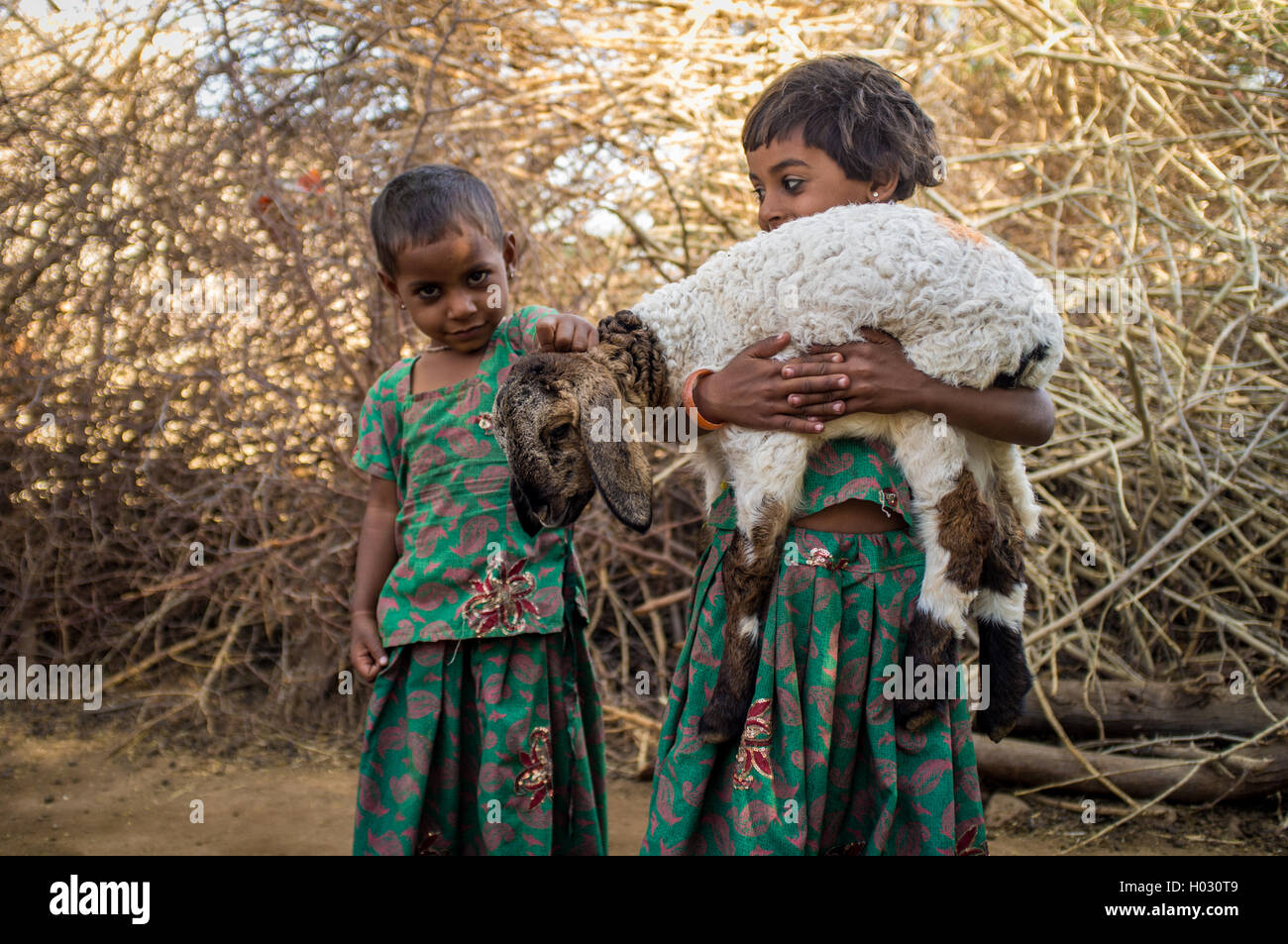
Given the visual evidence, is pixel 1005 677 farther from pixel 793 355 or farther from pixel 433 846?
pixel 433 846

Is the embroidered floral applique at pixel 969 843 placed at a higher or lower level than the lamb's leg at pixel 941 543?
lower

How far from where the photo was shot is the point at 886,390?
1570 mm

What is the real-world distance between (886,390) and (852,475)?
177 millimetres

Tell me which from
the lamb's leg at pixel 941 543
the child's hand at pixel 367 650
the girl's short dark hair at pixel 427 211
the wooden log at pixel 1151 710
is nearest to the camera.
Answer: the lamb's leg at pixel 941 543

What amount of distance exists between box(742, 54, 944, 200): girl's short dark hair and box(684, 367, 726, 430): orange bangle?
1.47ft

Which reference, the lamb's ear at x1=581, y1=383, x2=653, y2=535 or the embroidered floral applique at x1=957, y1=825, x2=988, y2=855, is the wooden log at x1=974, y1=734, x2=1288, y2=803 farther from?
the lamb's ear at x1=581, y1=383, x2=653, y2=535

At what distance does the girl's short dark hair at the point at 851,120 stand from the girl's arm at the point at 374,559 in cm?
120

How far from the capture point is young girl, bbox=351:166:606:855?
2.07 meters

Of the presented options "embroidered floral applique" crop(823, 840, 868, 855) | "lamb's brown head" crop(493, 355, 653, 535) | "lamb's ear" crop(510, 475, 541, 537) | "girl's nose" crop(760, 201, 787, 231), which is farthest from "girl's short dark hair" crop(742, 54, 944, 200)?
"embroidered floral applique" crop(823, 840, 868, 855)

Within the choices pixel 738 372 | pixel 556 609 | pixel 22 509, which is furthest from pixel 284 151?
pixel 738 372

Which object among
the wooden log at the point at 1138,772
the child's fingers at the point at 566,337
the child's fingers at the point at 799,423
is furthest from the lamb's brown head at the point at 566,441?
the wooden log at the point at 1138,772

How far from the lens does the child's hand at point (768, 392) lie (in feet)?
5.16

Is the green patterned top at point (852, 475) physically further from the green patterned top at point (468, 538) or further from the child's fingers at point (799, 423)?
the green patterned top at point (468, 538)

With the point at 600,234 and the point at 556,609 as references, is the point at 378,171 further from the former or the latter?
the point at 556,609
